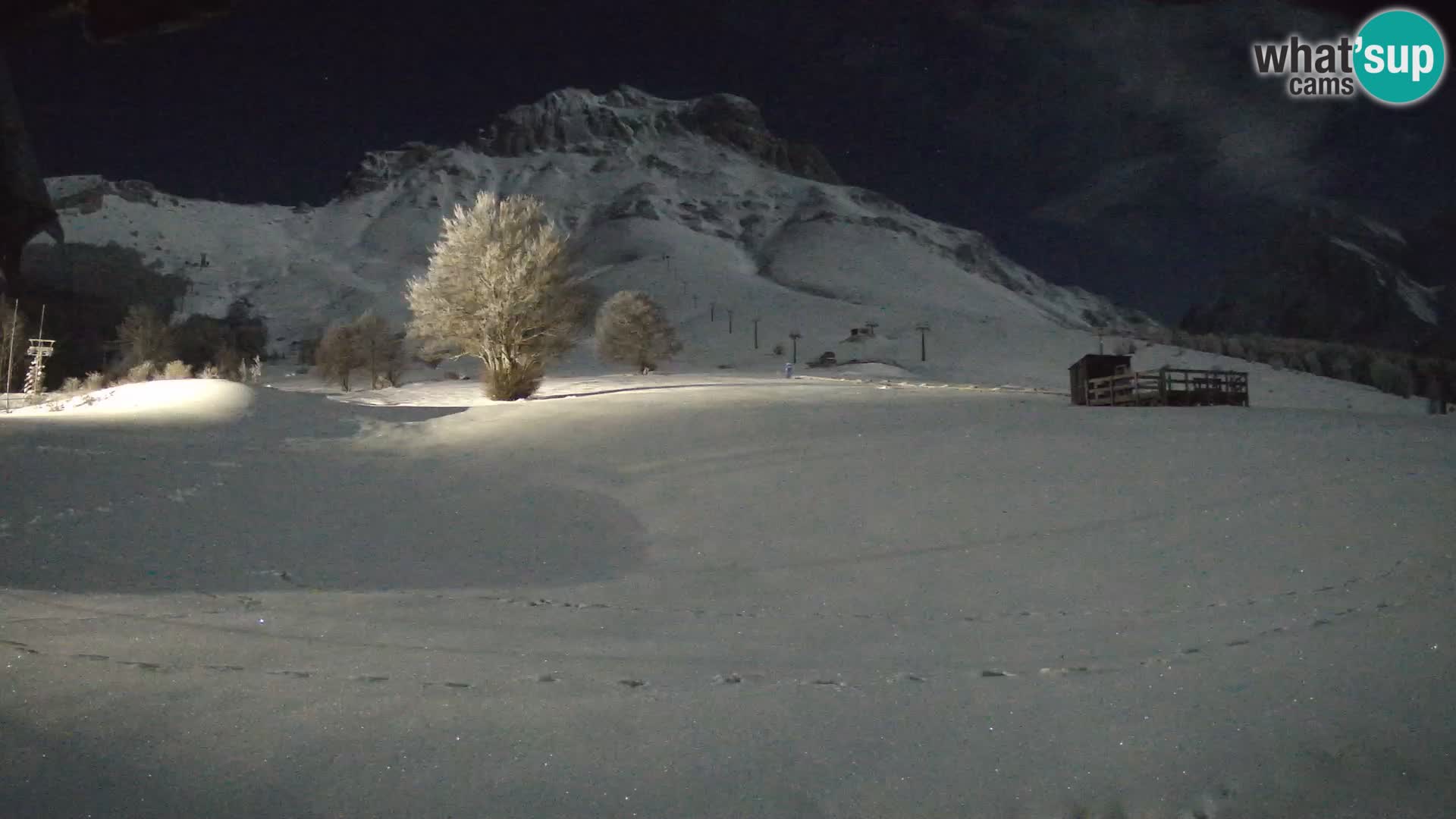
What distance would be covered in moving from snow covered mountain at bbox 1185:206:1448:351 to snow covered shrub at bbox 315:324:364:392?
462 feet

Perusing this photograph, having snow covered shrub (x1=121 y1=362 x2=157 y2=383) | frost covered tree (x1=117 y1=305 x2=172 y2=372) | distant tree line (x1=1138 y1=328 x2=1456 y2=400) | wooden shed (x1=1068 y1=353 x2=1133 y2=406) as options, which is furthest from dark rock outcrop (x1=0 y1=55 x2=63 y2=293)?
distant tree line (x1=1138 y1=328 x2=1456 y2=400)

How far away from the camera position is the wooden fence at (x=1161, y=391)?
22.4 m

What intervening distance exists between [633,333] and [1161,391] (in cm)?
4070

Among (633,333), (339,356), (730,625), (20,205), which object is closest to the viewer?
(730,625)

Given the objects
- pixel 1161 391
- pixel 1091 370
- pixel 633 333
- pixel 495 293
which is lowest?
pixel 1161 391

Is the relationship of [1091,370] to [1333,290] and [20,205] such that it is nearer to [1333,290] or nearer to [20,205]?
[20,205]

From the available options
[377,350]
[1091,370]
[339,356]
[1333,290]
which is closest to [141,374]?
[339,356]

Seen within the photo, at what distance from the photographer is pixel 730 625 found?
6.37 metres

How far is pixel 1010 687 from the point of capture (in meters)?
4.43

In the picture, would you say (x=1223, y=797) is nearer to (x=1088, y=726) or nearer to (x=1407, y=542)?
(x=1088, y=726)

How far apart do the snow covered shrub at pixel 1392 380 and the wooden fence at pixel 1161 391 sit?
35.7 meters

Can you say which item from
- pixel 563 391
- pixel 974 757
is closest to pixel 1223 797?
pixel 974 757

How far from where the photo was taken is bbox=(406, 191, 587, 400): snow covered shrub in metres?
25.7

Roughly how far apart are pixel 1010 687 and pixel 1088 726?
→ 664 mm
